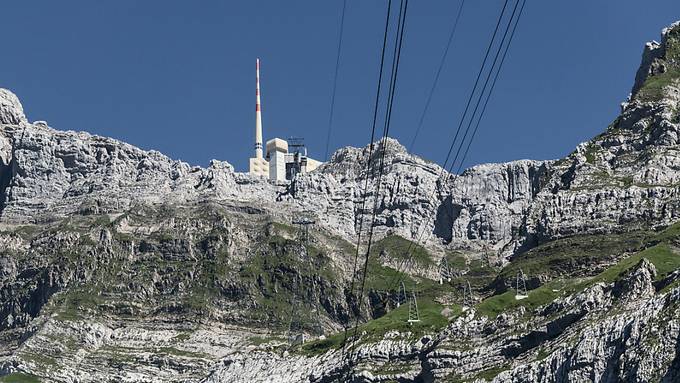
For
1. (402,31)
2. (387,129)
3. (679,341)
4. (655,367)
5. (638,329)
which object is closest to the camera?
(402,31)

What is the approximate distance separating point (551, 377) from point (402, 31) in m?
144

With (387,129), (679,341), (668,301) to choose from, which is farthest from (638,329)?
(387,129)

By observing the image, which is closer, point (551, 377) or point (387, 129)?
point (387, 129)

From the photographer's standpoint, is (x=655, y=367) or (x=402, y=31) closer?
(x=402, y=31)

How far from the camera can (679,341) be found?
16100 cm

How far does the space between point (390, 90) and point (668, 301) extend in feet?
434

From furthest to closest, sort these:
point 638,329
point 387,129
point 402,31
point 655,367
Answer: point 638,329 → point 655,367 → point 387,129 → point 402,31

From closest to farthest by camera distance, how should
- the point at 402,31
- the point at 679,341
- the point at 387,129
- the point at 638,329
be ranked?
the point at 402,31, the point at 387,129, the point at 679,341, the point at 638,329

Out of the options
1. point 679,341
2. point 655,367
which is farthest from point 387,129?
point 655,367

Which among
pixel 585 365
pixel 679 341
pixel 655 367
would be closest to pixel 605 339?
pixel 585 365

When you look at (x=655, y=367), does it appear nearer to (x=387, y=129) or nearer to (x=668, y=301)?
(x=668, y=301)

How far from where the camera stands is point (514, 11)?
63.5 m

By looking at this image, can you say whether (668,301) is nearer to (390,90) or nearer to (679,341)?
(679,341)

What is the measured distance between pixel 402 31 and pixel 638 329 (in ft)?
439
